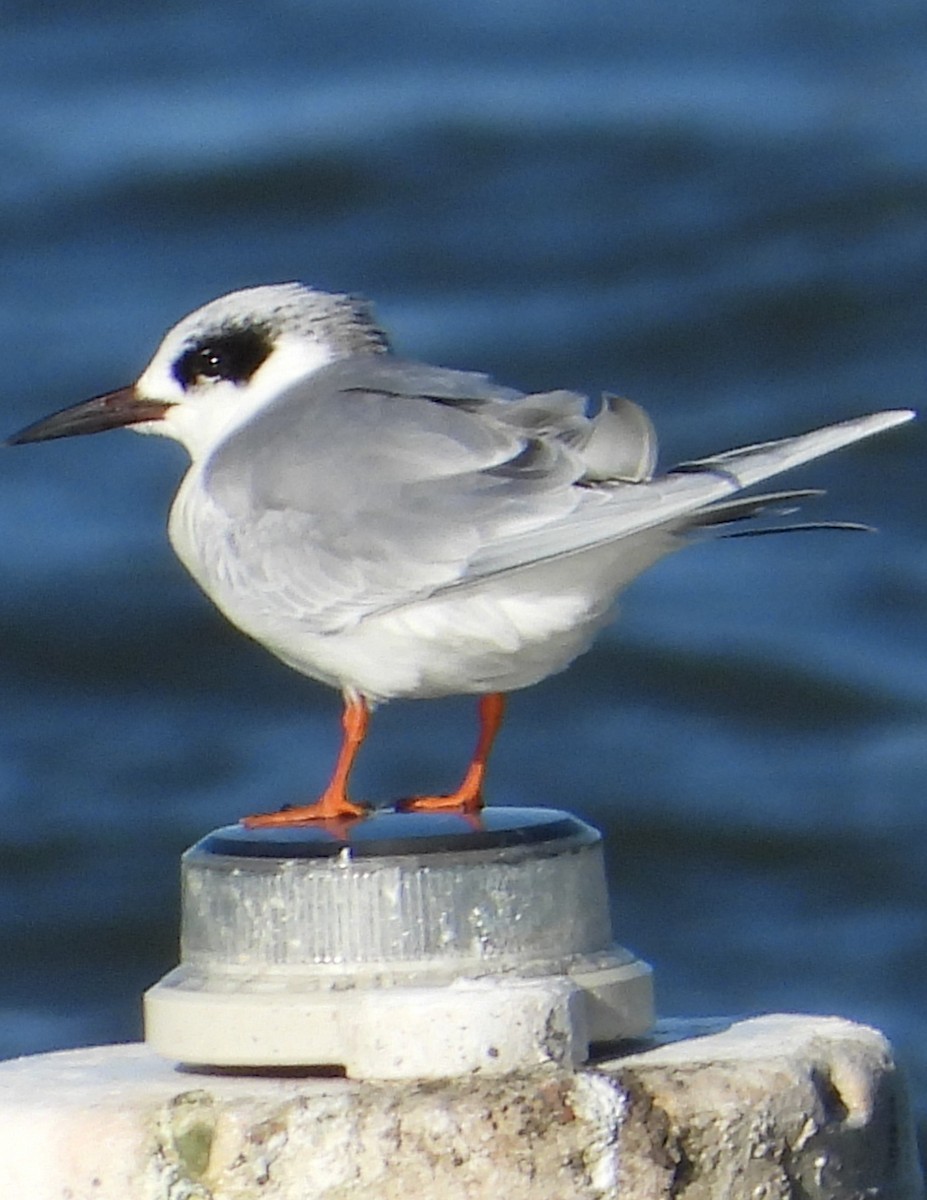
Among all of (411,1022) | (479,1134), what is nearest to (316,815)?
(411,1022)

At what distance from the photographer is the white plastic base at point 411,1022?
3.19 m

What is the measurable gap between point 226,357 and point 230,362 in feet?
0.03

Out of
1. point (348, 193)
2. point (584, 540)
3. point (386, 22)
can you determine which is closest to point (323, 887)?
point (584, 540)

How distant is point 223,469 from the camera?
4387 mm

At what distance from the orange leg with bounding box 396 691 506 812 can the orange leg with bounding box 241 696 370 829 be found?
87 mm

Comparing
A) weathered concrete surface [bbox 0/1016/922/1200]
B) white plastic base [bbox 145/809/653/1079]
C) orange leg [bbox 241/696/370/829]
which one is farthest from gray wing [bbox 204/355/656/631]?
weathered concrete surface [bbox 0/1016/922/1200]

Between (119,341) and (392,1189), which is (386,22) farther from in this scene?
(392,1189)

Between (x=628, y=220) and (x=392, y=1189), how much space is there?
296 inches

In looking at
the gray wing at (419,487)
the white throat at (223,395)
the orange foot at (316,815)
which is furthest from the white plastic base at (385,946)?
the white throat at (223,395)

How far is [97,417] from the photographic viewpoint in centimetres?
472

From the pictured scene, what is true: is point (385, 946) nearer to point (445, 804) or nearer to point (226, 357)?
point (445, 804)

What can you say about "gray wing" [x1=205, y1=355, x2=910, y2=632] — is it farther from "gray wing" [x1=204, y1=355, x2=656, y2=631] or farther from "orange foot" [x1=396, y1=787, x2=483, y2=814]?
"orange foot" [x1=396, y1=787, x2=483, y2=814]

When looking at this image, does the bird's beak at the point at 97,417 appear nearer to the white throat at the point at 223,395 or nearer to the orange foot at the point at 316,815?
the white throat at the point at 223,395

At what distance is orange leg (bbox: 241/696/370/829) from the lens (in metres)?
3.77
